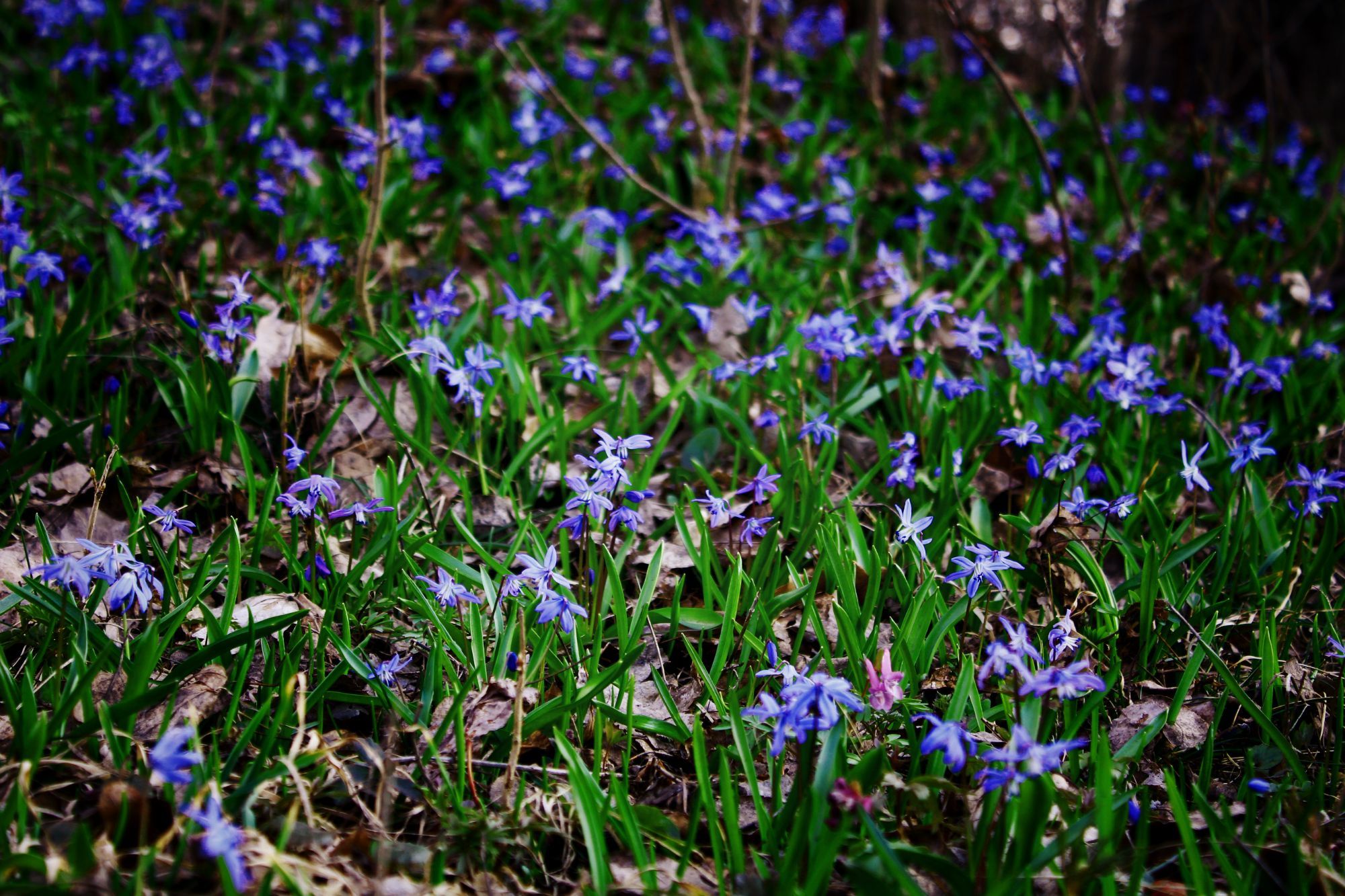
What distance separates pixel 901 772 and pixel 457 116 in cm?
369

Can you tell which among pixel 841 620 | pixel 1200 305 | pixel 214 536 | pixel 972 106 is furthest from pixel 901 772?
pixel 972 106

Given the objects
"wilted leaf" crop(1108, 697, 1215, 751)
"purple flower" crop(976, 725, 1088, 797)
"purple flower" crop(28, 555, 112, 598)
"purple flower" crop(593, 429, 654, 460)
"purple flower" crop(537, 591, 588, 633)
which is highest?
"purple flower" crop(593, 429, 654, 460)

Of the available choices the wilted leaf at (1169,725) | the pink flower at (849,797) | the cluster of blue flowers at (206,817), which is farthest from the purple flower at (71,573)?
the wilted leaf at (1169,725)

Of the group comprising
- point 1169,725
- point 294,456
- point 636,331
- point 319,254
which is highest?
point 319,254

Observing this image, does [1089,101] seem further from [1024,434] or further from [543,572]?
[543,572]

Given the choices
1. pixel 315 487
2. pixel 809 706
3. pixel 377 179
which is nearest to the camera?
pixel 809 706

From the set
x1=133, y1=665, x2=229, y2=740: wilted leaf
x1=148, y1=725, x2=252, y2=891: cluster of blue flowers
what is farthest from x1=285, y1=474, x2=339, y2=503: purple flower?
x1=148, y1=725, x2=252, y2=891: cluster of blue flowers

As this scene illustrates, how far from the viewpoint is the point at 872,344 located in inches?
112

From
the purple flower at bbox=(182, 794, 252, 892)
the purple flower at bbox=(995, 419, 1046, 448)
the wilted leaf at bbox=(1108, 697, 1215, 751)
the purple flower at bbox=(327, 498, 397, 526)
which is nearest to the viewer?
the purple flower at bbox=(182, 794, 252, 892)

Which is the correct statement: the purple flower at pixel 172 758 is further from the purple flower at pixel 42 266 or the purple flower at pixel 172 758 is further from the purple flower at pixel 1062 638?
the purple flower at pixel 42 266

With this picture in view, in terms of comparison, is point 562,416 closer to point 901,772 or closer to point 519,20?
point 901,772

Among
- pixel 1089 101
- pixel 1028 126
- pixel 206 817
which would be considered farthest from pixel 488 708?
pixel 1089 101

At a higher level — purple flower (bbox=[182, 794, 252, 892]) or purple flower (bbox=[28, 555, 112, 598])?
purple flower (bbox=[28, 555, 112, 598])

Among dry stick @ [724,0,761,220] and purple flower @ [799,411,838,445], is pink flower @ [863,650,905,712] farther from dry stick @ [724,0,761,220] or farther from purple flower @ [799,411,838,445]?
dry stick @ [724,0,761,220]
